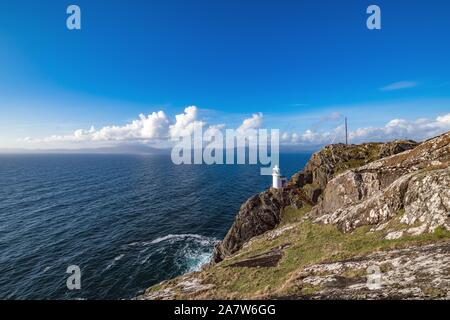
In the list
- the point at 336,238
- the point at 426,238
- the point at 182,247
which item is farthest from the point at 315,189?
the point at 426,238

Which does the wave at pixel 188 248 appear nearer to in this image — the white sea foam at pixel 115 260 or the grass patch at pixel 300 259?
the white sea foam at pixel 115 260

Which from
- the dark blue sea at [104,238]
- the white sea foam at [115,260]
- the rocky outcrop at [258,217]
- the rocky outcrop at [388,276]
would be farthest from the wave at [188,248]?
the rocky outcrop at [388,276]

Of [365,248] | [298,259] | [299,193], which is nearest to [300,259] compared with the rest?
[298,259]

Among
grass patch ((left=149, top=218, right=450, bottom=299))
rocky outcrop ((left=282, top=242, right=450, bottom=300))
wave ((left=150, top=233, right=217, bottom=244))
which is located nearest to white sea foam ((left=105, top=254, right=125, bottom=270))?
wave ((left=150, top=233, right=217, bottom=244))

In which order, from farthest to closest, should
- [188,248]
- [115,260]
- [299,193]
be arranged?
1. [299,193]
2. [188,248]
3. [115,260]

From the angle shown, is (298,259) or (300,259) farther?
(298,259)

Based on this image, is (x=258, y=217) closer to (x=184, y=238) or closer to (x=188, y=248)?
(x=188, y=248)

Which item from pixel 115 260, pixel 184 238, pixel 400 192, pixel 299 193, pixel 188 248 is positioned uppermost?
pixel 400 192
